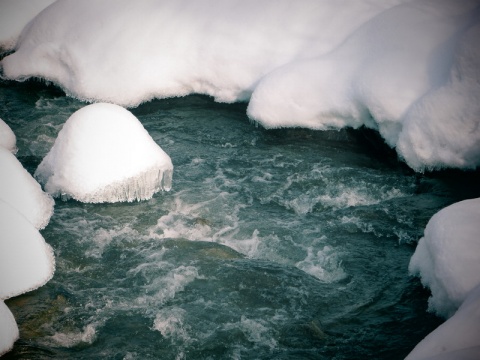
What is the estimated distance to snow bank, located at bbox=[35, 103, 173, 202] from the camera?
648 centimetres

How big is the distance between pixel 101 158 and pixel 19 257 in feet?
5.80

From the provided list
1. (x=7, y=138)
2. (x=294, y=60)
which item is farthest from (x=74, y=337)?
(x=294, y=60)

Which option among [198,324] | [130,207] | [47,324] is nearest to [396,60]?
[130,207]

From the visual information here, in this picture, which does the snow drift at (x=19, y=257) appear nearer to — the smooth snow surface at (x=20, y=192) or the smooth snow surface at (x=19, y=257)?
the smooth snow surface at (x=19, y=257)

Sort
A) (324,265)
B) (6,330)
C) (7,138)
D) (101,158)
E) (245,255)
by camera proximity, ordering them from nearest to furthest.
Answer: (6,330) < (324,265) < (245,255) < (101,158) < (7,138)

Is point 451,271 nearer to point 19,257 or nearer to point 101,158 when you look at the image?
point 19,257

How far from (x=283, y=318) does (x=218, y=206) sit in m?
2.15

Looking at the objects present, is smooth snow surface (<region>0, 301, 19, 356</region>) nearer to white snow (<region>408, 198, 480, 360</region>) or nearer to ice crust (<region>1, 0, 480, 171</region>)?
white snow (<region>408, 198, 480, 360</region>)

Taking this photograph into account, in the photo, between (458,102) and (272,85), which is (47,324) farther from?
(458,102)

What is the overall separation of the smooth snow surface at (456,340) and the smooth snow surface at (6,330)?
3.29 m

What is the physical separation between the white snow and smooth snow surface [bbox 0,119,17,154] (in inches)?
226

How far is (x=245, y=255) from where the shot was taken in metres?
5.83

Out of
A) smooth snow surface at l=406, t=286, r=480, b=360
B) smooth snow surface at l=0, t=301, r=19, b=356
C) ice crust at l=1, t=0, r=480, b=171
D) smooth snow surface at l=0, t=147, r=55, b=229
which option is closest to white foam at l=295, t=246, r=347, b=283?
smooth snow surface at l=406, t=286, r=480, b=360

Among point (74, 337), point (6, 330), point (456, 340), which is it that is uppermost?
point (456, 340)
